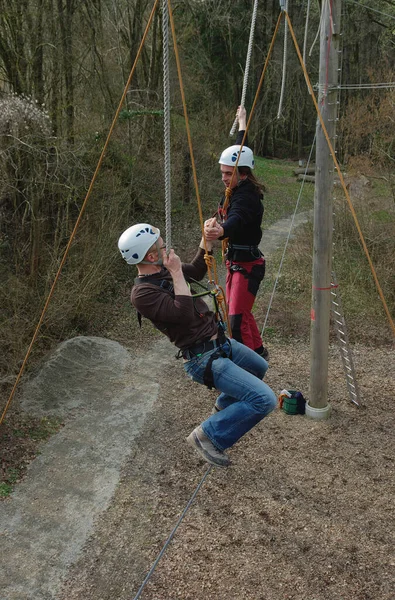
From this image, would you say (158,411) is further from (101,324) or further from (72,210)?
(72,210)

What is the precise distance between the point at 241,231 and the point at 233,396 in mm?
1456

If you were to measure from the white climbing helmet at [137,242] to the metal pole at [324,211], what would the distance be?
1.80 metres

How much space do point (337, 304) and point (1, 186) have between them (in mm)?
4356

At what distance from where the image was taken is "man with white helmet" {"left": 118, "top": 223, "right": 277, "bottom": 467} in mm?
3152

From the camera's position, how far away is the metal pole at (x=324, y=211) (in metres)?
4.18

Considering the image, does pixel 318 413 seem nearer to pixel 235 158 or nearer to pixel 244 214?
pixel 244 214

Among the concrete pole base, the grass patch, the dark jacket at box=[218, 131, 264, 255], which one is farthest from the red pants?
the grass patch

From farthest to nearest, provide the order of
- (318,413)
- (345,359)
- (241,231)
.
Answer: (345,359) < (318,413) < (241,231)

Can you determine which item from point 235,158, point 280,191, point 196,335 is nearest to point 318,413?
point 196,335

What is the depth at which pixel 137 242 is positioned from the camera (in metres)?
3.15

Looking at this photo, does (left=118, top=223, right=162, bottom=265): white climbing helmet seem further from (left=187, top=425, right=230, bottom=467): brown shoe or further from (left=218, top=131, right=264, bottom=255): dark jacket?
(left=187, top=425, right=230, bottom=467): brown shoe

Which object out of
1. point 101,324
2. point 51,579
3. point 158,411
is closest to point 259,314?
point 101,324

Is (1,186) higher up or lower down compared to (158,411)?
higher up

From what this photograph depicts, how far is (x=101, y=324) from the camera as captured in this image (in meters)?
7.61
